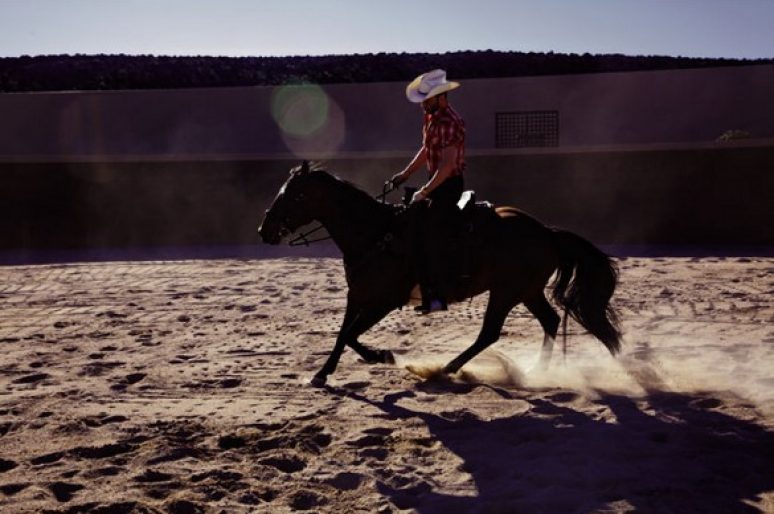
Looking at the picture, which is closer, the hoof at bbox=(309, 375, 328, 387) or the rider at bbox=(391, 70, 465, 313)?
the rider at bbox=(391, 70, 465, 313)

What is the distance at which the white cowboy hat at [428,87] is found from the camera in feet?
24.6

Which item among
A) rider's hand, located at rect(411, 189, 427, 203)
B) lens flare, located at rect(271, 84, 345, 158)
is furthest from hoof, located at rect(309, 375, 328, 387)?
lens flare, located at rect(271, 84, 345, 158)

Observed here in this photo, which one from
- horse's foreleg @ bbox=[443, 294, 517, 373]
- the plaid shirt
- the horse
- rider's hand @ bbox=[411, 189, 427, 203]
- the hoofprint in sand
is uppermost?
the plaid shirt

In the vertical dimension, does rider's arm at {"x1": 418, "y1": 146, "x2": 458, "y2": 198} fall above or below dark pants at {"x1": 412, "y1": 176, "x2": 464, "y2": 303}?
above

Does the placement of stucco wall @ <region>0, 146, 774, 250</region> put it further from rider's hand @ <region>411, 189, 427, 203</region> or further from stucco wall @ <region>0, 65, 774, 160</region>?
rider's hand @ <region>411, 189, 427, 203</region>

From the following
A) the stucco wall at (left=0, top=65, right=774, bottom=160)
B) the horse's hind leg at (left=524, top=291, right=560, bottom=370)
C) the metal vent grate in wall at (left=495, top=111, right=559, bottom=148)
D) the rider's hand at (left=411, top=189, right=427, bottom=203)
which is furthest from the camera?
the metal vent grate in wall at (left=495, top=111, right=559, bottom=148)

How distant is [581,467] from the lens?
5.55 meters

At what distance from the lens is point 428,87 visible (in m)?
7.54

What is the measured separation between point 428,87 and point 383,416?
8.24 ft

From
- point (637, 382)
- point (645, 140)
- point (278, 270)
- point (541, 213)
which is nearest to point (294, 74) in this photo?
point (645, 140)

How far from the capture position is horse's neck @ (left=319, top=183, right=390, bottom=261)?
8.11 meters

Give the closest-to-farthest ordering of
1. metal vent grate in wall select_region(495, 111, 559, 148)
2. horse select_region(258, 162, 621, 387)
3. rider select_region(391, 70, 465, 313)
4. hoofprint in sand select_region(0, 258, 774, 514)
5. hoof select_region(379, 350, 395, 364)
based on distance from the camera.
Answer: hoofprint in sand select_region(0, 258, 774, 514) < rider select_region(391, 70, 465, 313) < horse select_region(258, 162, 621, 387) < hoof select_region(379, 350, 395, 364) < metal vent grate in wall select_region(495, 111, 559, 148)

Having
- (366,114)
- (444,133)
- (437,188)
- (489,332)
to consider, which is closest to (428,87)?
(444,133)

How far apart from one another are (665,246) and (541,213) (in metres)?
2.57
